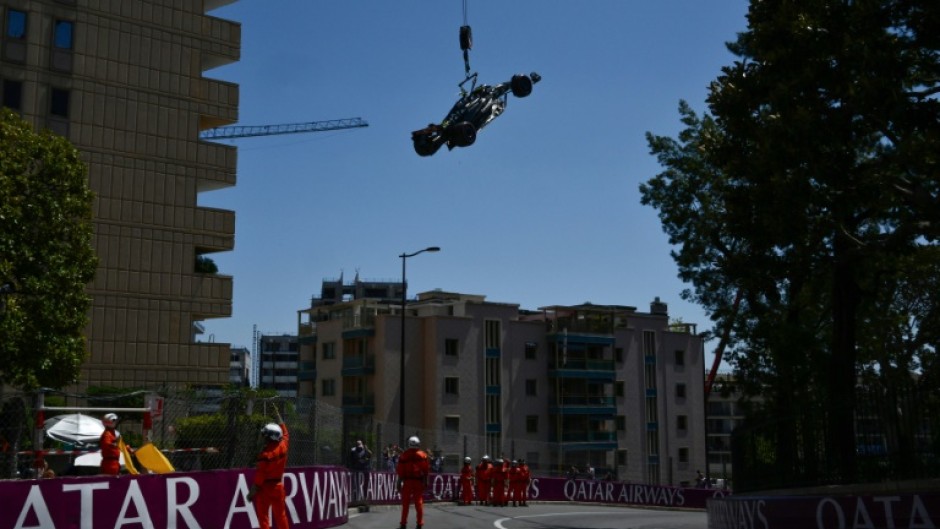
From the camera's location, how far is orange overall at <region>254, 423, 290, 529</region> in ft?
40.1

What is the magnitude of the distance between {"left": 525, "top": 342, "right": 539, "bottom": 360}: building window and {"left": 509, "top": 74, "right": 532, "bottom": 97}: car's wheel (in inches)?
1716

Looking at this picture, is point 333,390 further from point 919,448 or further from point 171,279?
point 919,448

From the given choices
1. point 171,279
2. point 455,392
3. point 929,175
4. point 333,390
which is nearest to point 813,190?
point 929,175

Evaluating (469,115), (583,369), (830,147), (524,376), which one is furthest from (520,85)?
(583,369)

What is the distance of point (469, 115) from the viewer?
2711 cm

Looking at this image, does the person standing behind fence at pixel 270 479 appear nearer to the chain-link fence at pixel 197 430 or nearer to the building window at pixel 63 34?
the chain-link fence at pixel 197 430

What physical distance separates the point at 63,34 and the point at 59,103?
9.40ft

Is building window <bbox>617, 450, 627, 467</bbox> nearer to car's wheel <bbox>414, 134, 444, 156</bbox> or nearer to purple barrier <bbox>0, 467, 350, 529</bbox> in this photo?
car's wheel <bbox>414, 134, 444, 156</bbox>

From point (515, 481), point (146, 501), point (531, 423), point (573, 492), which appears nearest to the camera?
point (146, 501)

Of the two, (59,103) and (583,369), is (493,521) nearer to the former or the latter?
(59,103)

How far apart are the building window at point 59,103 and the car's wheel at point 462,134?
23.0 meters

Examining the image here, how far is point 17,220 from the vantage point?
27.3 meters

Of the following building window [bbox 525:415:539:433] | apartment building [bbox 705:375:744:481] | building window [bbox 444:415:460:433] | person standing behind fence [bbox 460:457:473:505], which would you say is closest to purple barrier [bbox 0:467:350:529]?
person standing behind fence [bbox 460:457:473:505]

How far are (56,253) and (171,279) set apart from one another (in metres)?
16.8
